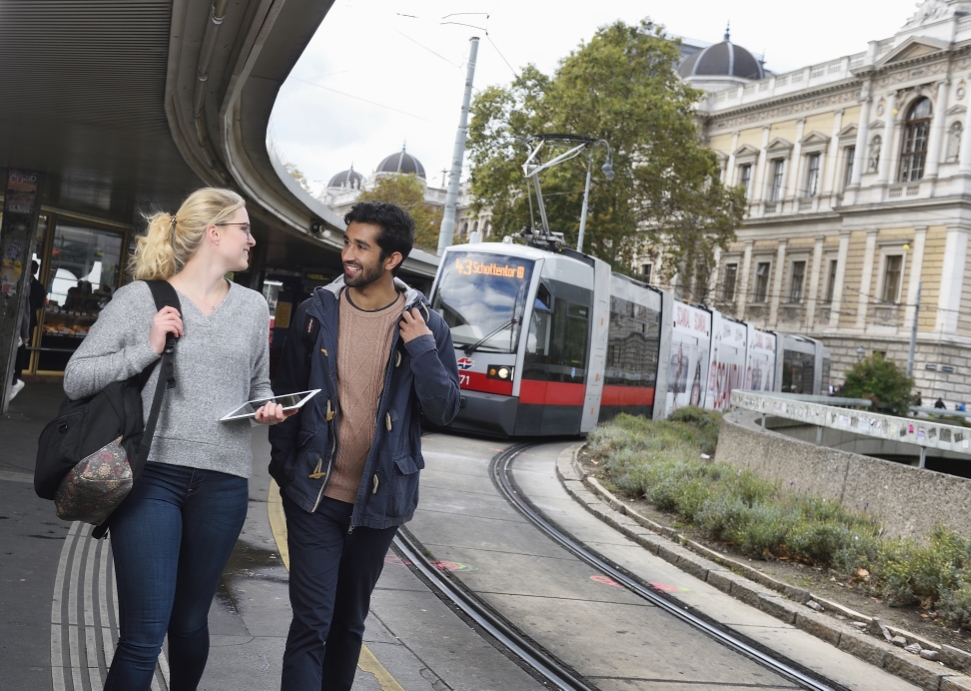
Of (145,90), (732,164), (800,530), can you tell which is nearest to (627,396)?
(800,530)

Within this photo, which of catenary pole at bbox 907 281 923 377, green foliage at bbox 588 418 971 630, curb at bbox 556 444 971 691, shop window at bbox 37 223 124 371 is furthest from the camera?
catenary pole at bbox 907 281 923 377

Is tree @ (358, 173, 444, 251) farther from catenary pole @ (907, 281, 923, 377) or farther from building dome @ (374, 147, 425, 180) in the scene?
building dome @ (374, 147, 425, 180)

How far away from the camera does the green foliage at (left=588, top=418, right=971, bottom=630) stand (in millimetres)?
7246

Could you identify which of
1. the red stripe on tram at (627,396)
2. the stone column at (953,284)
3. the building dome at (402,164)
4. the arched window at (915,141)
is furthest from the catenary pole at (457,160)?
the building dome at (402,164)

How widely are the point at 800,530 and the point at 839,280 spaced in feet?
155

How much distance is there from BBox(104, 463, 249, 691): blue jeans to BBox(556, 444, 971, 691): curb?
172 inches

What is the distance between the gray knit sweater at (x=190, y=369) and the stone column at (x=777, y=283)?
5659 cm

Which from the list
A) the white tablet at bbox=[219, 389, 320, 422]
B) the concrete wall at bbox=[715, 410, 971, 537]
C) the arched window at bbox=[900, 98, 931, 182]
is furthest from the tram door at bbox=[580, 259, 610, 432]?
the arched window at bbox=[900, 98, 931, 182]

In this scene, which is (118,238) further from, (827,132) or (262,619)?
(827,132)

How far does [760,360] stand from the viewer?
119 ft

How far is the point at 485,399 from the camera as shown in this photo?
1670cm

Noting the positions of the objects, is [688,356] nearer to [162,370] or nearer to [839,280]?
[162,370]

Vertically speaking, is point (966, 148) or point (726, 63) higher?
point (726, 63)

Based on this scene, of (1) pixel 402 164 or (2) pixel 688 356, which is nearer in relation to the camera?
(2) pixel 688 356
